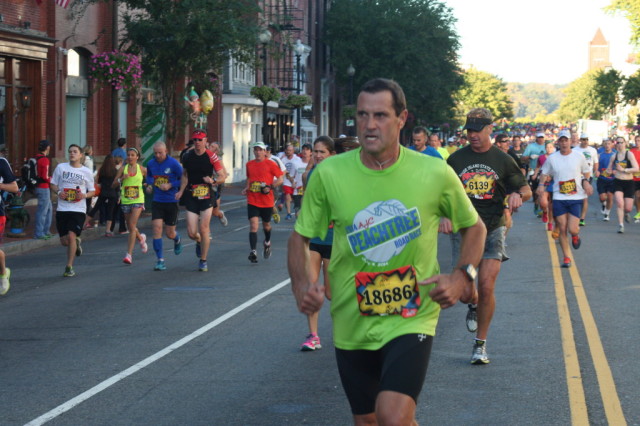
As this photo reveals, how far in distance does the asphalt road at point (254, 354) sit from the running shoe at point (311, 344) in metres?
0.17

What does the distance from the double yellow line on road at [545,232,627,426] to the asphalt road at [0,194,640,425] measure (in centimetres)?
2

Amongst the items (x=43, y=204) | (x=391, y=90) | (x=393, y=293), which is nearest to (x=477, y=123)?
(x=391, y=90)

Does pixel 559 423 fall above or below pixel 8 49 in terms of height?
below

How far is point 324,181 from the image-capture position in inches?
179

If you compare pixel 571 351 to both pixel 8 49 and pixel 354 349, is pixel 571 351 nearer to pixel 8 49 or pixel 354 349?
pixel 354 349

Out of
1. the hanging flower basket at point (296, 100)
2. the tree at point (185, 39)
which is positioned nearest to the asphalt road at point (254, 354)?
the tree at point (185, 39)

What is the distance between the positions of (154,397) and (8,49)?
782 inches

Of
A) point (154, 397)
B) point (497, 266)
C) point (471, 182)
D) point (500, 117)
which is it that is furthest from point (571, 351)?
point (500, 117)

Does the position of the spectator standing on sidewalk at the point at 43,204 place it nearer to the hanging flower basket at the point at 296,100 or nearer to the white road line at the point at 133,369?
the white road line at the point at 133,369

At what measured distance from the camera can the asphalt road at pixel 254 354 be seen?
691 cm

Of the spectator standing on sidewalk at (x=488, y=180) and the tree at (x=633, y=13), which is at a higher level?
the tree at (x=633, y=13)

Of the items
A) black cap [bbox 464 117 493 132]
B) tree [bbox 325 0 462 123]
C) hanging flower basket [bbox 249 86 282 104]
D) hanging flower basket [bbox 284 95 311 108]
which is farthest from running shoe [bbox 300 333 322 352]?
tree [bbox 325 0 462 123]

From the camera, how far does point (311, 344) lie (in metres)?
9.00

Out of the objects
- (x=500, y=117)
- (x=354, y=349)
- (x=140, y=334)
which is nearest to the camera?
(x=354, y=349)
